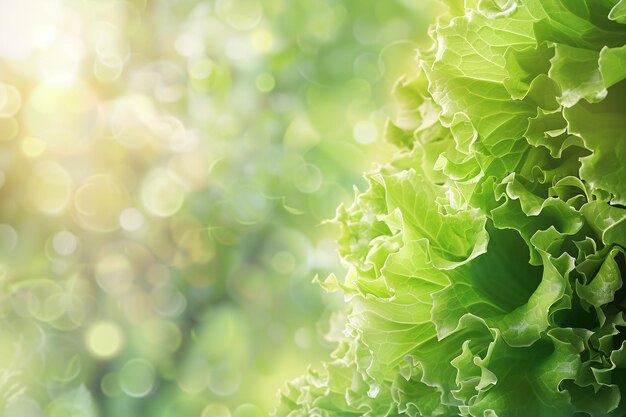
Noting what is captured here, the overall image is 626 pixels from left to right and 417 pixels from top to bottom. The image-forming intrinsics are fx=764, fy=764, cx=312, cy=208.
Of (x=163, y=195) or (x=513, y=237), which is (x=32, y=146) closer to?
(x=163, y=195)

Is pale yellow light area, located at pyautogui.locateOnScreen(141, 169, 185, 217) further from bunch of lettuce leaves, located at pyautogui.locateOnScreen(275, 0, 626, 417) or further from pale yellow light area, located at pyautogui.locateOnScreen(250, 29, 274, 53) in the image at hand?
bunch of lettuce leaves, located at pyautogui.locateOnScreen(275, 0, 626, 417)

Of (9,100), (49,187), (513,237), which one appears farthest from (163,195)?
(513,237)

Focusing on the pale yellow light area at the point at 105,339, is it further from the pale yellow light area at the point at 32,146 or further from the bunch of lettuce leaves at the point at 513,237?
the bunch of lettuce leaves at the point at 513,237

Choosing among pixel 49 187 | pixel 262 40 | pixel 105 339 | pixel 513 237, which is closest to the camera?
pixel 513 237

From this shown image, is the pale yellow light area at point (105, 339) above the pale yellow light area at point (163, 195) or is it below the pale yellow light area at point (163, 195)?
below

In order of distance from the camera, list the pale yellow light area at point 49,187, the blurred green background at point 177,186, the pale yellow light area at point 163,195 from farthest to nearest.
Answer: the pale yellow light area at point 49,187, the pale yellow light area at point 163,195, the blurred green background at point 177,186

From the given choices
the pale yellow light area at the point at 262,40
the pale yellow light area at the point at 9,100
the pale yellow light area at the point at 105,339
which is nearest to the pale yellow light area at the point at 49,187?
the pale yellow light area at the point at 9,100

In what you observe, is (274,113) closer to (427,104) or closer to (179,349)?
(179,349)

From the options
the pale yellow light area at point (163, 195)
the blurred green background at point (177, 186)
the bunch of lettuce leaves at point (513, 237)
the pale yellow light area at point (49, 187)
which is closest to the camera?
the bunch of lettuce leaves at point (513, 237)
